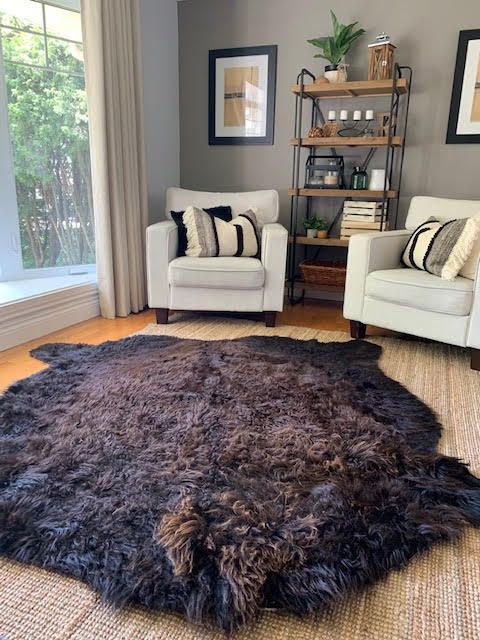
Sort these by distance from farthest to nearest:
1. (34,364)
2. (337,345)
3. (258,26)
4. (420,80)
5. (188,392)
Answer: (258,26), (420,80), (337,345), (34,364), (188,392)

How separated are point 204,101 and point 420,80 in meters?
1.66

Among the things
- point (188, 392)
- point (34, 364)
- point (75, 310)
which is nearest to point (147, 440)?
point (188, 392)

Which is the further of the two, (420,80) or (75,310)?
(420,80)

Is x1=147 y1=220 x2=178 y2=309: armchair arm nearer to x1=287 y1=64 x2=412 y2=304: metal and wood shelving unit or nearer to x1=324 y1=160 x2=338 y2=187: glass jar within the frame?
x1=287 y1=64 x2=412 y2=304: metal and wood shelving unit

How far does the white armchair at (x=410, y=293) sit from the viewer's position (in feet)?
7.70

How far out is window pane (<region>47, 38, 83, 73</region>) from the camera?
2891mm

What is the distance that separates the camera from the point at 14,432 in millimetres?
1640

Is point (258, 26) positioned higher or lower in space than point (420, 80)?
higher

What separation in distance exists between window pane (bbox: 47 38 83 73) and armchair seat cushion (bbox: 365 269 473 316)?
2.23 metres

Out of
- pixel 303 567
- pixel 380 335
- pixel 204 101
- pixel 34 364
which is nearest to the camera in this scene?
pixel 303 567

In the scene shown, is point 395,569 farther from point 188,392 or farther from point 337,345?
point 337,345

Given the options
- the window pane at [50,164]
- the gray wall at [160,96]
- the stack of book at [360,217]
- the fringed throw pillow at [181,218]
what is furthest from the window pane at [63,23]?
the stack of book at [360,217]

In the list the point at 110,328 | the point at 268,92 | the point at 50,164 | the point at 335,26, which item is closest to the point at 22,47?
the point at 50,164

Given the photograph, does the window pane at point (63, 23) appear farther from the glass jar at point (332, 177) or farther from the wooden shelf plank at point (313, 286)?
the wooden shelf plank at point (313, 286)
